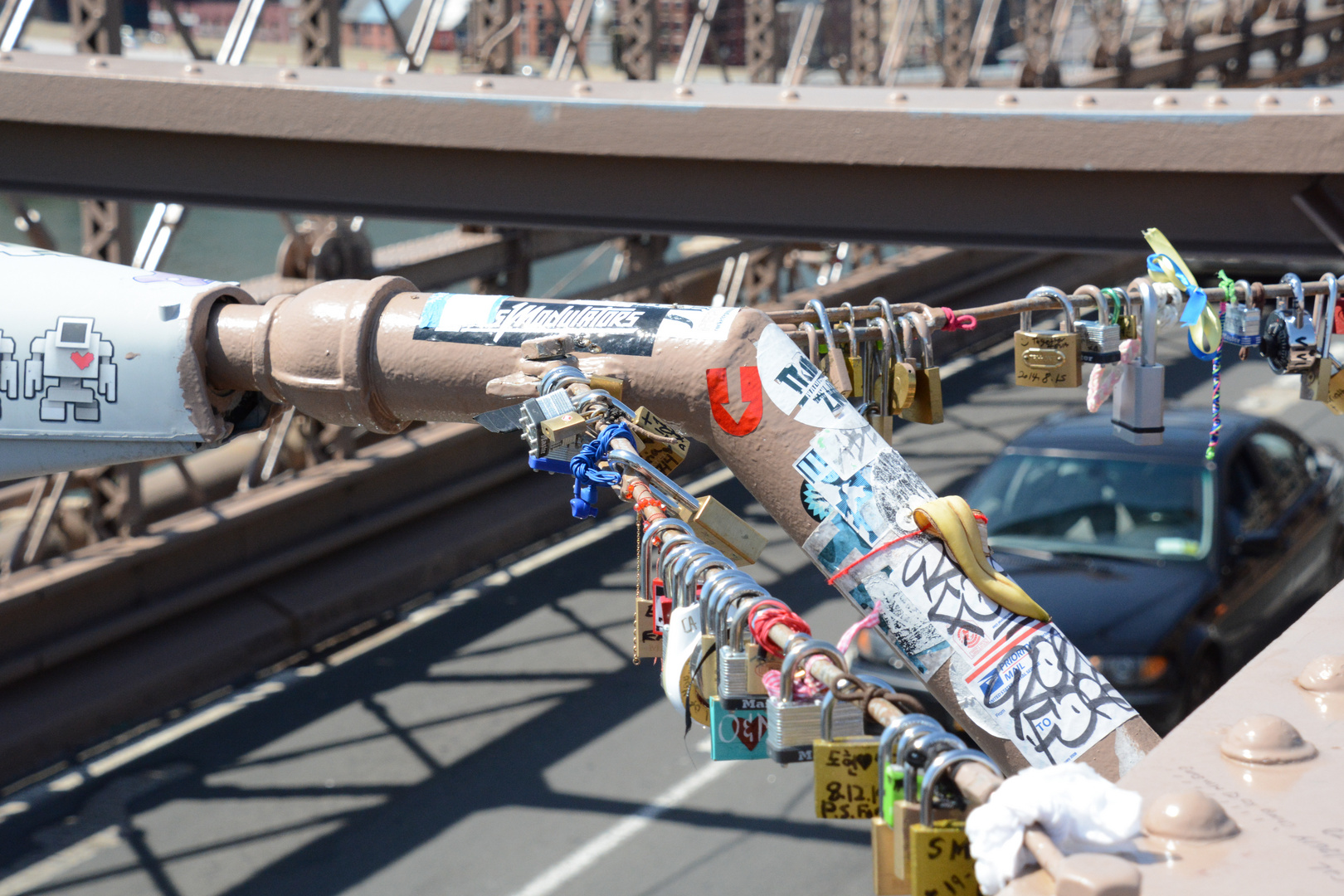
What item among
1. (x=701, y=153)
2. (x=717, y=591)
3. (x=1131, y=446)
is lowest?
(x=1131, y=446)

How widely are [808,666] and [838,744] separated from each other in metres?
0.09

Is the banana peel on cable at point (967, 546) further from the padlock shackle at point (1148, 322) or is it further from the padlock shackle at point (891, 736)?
the padlock shackle at point (1148, 322)

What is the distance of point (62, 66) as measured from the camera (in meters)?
6.53

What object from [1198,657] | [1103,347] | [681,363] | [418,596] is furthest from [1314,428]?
[681,363]

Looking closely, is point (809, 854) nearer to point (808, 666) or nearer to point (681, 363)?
point (681, 363)

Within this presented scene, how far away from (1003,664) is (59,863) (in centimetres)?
617

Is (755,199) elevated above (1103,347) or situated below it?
above

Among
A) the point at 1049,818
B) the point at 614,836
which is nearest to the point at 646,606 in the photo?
the point at 1049,818

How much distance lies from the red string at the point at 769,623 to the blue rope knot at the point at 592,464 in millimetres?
419

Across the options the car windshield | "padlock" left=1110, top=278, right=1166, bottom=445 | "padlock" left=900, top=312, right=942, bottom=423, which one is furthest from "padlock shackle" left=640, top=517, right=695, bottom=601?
the car windshield

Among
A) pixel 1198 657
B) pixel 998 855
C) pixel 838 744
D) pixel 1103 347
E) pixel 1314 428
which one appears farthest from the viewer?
pixel 1314 428

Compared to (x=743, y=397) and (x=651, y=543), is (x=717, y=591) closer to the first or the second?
(x=651, y=543)

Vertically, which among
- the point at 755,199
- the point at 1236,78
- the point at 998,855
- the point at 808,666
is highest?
the point at 1236,78

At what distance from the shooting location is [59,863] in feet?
22.5
